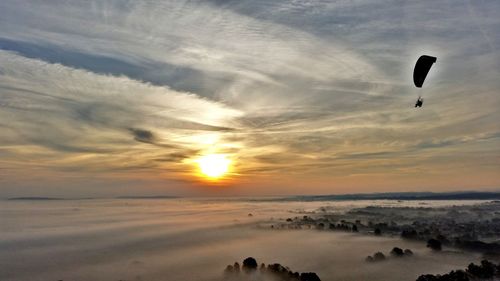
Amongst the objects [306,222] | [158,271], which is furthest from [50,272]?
[306,222]

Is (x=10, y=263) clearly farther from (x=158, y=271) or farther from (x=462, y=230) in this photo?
(x=462, y=230)

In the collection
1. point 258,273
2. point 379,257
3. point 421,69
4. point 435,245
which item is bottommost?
point 258,273

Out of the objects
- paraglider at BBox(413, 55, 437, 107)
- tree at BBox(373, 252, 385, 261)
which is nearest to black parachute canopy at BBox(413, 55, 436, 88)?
paraglider at BBox(413, 55, 437, 107)

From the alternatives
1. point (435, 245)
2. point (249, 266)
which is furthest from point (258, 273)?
point (435, 245)

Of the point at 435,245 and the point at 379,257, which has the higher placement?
the point at 435,245

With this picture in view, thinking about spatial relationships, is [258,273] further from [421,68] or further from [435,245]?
[421,68]

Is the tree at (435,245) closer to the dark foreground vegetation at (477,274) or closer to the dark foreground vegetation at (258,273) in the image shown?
the dark foreground vegetation at (477,274)
